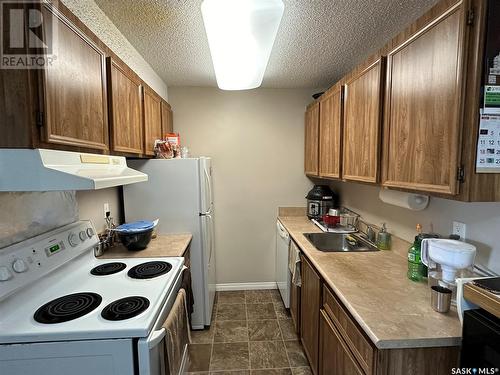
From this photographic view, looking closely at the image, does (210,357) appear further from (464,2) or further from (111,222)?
(464,2)

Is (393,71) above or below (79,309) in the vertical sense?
above

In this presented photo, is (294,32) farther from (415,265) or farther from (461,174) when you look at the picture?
(415,265)

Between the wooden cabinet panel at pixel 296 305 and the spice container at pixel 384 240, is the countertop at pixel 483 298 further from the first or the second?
the wooden cabinet panel at pixel 296 305

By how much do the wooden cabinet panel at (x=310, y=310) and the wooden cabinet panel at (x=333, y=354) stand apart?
115 millimetres

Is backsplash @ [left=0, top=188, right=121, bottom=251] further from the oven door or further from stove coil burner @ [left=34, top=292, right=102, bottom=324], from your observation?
the oven door

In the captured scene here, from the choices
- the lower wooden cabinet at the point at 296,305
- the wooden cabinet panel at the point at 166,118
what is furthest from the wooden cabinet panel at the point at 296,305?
the wooden cabinet panel at the point at 166,118

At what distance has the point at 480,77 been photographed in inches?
37.4

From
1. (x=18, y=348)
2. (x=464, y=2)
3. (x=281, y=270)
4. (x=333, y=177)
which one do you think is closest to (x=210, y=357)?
(x=281, y=270)

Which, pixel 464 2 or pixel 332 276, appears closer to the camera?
pixel 464 2

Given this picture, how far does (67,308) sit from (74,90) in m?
0.99

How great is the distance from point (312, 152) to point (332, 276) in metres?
1.67

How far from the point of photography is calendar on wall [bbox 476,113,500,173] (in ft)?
3.17

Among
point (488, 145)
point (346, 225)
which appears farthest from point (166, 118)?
point (488, 145)

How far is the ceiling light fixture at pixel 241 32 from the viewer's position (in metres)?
1.26
